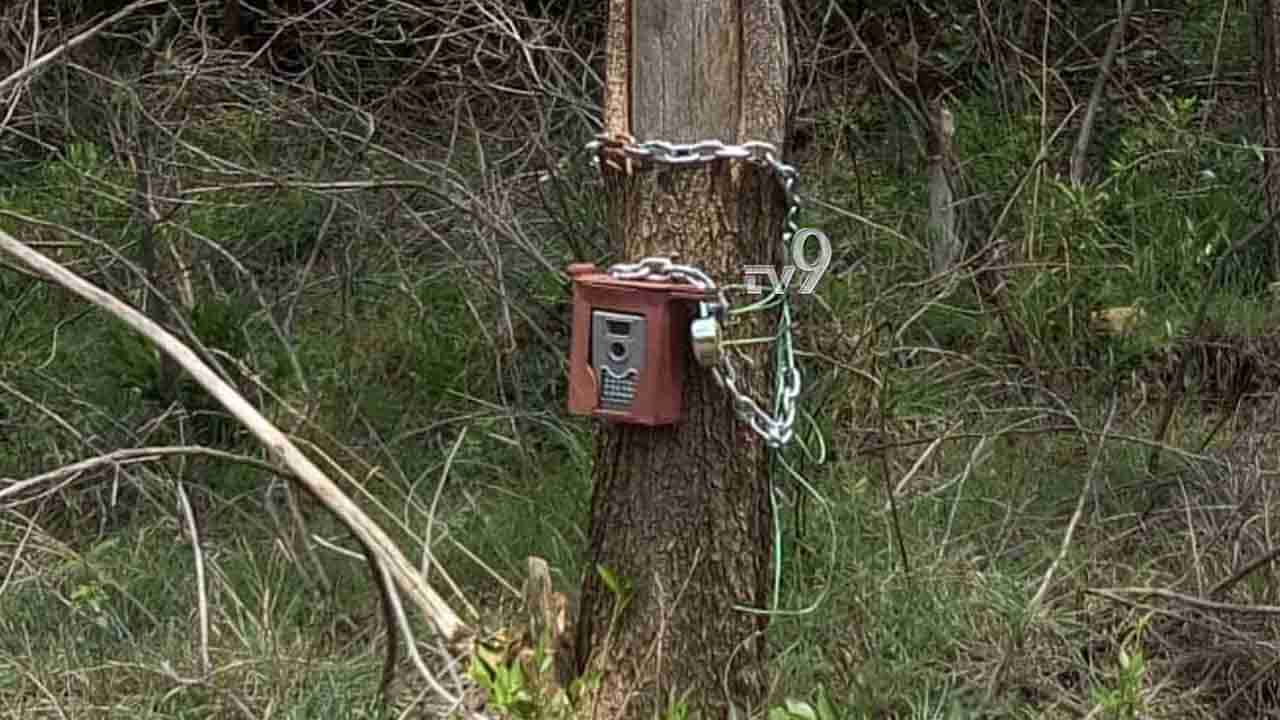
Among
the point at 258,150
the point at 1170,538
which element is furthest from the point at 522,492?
the point at 258,150

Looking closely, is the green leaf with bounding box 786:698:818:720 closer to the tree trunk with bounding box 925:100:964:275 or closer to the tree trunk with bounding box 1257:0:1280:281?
the tree trunk with bounding box 925:100:964:275

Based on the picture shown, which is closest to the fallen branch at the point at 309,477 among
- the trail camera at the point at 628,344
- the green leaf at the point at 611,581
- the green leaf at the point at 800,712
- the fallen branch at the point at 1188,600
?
the green leaf at the point at 611,581

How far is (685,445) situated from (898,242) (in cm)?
246

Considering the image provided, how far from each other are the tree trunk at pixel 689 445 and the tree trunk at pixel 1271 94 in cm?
274

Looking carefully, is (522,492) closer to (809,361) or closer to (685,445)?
(809,361)

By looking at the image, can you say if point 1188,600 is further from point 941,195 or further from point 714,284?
point 941,195

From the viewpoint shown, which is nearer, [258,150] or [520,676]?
[520,676]

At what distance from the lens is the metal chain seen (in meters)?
2.85

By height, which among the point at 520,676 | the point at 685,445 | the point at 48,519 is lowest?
the point at 48,519

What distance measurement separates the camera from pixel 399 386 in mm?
5047

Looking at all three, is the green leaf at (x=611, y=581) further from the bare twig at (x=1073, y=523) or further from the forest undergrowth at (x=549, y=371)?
the bare twig at (x=1073, y=523)

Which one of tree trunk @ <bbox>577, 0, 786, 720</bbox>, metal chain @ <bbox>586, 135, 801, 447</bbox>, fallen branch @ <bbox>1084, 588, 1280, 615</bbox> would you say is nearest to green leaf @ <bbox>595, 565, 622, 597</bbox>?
tree trunk @ <bbox>577, 0, 786, 720</bbox>

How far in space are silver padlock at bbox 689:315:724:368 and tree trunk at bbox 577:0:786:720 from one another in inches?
3.1

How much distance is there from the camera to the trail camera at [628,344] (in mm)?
2812
